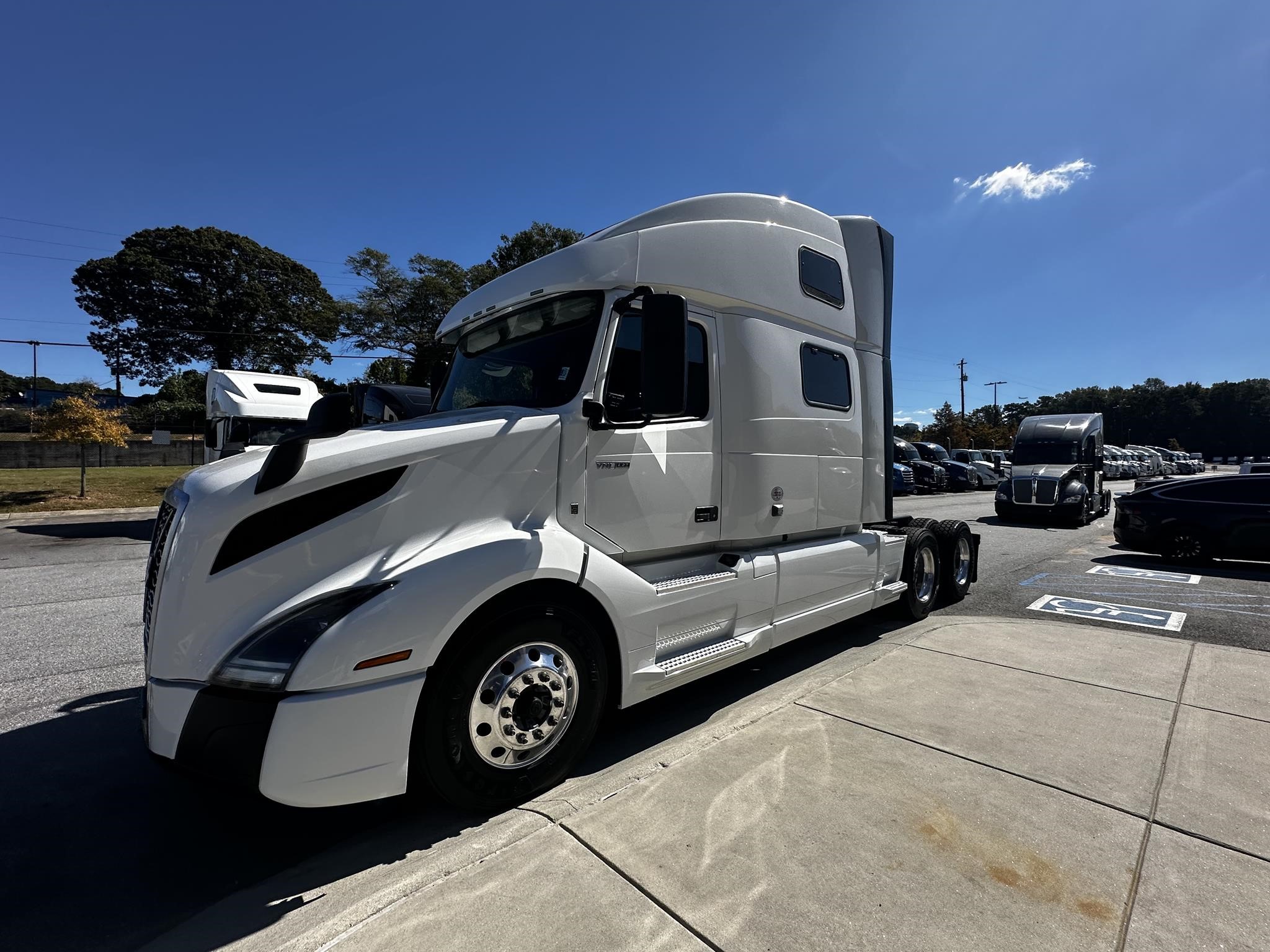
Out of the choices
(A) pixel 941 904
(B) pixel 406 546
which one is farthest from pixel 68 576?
(A) pixel 941 904

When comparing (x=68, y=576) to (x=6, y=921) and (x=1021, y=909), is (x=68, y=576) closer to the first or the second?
(x=6, y=921)

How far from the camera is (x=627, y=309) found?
3328 mm

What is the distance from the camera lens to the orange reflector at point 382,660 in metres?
2.26

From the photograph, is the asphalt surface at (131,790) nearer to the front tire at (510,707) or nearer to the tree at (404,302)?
the front tire at (510,707)

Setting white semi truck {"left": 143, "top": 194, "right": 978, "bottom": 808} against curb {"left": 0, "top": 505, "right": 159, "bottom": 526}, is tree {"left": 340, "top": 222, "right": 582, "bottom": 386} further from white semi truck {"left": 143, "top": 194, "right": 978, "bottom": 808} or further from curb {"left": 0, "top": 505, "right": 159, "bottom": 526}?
white semi truck {"left": 143, "top": 194, "right": 978, "bottom": 808}

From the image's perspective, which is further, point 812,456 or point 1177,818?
point 812,456

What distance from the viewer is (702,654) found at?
3.51 metres

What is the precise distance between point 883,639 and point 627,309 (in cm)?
402

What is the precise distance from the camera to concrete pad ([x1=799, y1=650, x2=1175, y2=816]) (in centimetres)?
306

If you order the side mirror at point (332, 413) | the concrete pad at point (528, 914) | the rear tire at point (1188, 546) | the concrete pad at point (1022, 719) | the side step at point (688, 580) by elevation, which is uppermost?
the side mirror at point (332, 413)

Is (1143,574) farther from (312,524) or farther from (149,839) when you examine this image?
(149,839)

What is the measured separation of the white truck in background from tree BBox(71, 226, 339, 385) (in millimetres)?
32401

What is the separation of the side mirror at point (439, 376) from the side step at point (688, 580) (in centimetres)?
201

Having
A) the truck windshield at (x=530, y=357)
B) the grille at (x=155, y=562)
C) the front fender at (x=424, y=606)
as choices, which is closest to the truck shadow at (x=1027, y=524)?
the truck windshield at (x=530, y=357)
